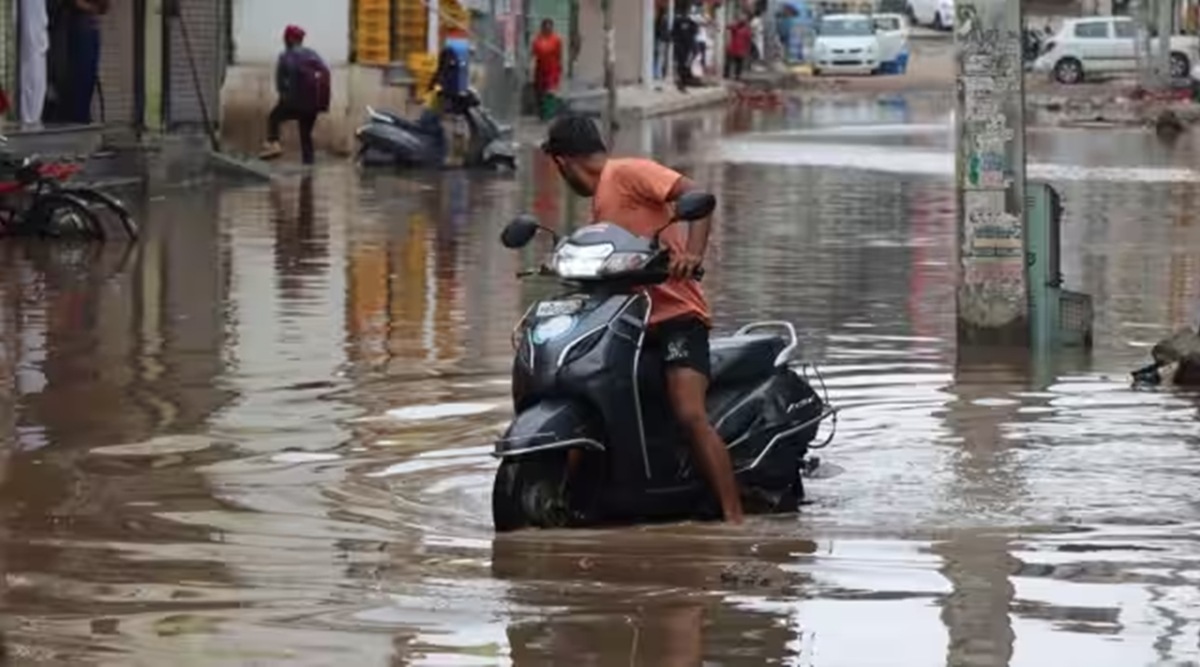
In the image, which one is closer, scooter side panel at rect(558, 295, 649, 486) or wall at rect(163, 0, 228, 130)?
scooter side panel at rect(558, 295, 649, 486)

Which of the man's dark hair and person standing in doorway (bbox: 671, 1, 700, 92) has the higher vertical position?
person standing in doorway (bbox: 671, 1, 700, 92)

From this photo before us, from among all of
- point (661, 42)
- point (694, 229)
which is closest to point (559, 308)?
point (694, 229)

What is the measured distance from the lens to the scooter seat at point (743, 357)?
9352 millimetres

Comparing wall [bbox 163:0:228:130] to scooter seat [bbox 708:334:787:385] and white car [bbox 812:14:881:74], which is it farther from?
white car [bbox 812:14:881:74]

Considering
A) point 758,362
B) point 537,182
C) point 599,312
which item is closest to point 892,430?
point 758,362

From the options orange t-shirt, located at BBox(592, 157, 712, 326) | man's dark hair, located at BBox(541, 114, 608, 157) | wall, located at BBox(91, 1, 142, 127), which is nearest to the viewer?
orange t-shirt, located at BBox(592, 157, 712, 326)

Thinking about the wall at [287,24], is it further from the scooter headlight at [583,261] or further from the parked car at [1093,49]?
the parked car at [1093,49]

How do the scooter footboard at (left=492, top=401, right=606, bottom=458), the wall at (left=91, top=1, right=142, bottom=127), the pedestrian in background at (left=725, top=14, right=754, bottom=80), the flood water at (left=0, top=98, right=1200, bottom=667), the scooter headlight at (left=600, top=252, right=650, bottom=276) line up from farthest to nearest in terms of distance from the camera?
the pedestrian in background at (left=725, top=14, right=754, bottom=80), the wall at (left=91, top=1, right=142, bottom=127), the scooter headlight at (left=600, top=252, right=650, bottom=276), the scooter footboard at (left=492, top=401, right=606, bottom=458), the flood water at (left=0, top=98, right=1200, bottom=667)

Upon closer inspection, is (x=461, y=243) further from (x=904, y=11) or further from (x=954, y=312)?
(x=904, y=11)

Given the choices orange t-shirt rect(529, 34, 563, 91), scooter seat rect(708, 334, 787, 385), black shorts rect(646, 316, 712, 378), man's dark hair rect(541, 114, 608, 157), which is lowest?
scooter seat rect(708, 334, 787, 385)

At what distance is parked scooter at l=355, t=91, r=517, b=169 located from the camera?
1216 inches

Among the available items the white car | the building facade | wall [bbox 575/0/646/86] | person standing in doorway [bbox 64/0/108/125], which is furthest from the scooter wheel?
the white car

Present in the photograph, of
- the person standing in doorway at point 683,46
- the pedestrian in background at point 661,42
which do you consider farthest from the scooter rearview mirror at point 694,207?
the person standing in doorway at point 683,46

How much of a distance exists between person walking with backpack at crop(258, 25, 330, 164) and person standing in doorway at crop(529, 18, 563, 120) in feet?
39.0
